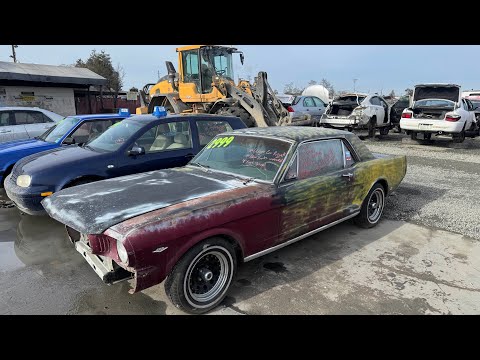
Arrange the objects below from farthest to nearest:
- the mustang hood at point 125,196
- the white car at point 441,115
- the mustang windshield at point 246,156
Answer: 1. the white car at point 441,115
2. the mustang windshield at point 246,156
3. the mustang hood at point 125,196

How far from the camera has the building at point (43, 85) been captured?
55.8 feet

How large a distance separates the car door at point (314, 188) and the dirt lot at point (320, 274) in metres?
0.45

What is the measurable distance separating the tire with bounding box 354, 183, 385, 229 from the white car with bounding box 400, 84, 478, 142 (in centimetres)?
835

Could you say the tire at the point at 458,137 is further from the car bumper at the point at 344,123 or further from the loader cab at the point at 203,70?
the loader cab at the point at 203,70

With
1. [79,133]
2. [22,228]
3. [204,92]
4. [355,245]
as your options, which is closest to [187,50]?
[204,92]

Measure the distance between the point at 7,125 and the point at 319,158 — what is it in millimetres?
8209

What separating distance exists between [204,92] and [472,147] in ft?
33.0

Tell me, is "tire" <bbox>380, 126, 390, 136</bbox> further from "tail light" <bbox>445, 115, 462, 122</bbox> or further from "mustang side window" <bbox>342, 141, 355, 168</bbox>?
"mustang side window" <bbox>342, 141, 355, 168</bbox>

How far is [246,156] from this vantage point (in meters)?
3.88

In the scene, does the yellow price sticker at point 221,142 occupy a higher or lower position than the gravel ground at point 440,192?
higher

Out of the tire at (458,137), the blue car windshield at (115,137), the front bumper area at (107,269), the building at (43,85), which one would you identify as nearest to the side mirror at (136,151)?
the blue car windshield at (115,137)

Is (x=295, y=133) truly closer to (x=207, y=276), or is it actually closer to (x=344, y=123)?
(x=207, y=276)

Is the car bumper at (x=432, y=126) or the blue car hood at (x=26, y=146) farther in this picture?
the car bumper at (x=432, y=126)
